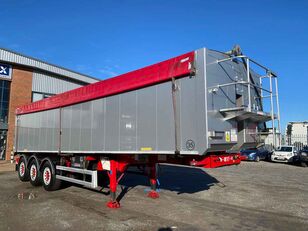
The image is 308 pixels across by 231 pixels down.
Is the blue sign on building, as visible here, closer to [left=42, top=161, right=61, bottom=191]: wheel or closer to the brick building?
the brick building

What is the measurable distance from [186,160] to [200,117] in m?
1.39

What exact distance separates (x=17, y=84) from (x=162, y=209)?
23.7 m

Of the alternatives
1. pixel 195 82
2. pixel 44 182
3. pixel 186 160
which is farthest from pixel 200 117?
pixel 44 182

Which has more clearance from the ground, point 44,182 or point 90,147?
point 90,147

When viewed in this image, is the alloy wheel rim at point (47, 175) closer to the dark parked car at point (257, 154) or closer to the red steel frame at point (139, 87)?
the red steel frame at point (139, 87)

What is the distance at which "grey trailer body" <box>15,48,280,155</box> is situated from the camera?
563 cm

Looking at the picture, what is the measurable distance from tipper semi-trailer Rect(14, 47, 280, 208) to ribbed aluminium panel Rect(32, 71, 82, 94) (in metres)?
20.2

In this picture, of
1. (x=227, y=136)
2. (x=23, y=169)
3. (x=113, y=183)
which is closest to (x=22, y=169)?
(x=23, y=169)

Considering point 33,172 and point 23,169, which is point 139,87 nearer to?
point 33,172

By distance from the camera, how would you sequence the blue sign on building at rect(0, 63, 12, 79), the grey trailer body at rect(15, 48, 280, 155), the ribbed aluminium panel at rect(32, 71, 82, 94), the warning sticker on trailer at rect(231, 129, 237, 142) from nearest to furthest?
the grey trailer body at rect(15, 48, 280, 155), the warning sticker on trailer at rect(231, 129, 237, 142), the blue sign on building at rect(0, 63, 12, 79), the ribbed aluminium panel at rect(32, 71, 82, 94)

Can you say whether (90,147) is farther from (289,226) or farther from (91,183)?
(289,226)

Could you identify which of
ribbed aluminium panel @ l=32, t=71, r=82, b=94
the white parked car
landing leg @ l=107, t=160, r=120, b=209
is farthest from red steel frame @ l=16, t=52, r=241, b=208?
ribbed aluminium panel @ l=32, t=71, r=82, b=94

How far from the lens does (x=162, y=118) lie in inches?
246

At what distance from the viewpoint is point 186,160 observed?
6504 millimetres
